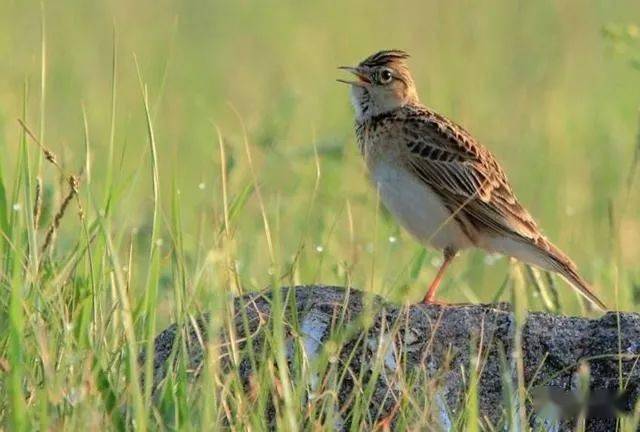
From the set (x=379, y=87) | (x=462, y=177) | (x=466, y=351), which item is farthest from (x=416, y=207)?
(x=466, y=351)

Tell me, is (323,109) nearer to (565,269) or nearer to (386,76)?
→ (386,76)

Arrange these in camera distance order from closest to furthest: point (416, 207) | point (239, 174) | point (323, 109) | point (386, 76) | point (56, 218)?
point (56, 218)
point (416, 207)
point (386, 76)
point (239, 174)
point (323, 109)

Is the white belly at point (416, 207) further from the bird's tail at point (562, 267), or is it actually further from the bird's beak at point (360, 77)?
the bird's beak at point (360, 77)

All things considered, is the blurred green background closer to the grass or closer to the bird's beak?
the grass

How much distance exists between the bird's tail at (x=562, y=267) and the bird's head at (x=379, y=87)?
103cm

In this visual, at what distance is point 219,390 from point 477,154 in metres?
3.03

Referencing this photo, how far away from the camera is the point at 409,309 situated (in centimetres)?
532

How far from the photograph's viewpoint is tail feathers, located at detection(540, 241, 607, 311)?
23.1ft

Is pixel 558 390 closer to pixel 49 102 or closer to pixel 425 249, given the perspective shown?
pixel 425 249

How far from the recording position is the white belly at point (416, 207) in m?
7.02

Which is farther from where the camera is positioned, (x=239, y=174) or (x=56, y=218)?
(x=239, y=174)


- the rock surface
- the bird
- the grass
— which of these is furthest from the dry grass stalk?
the bird

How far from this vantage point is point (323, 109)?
13.8 m

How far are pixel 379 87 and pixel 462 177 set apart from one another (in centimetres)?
67
